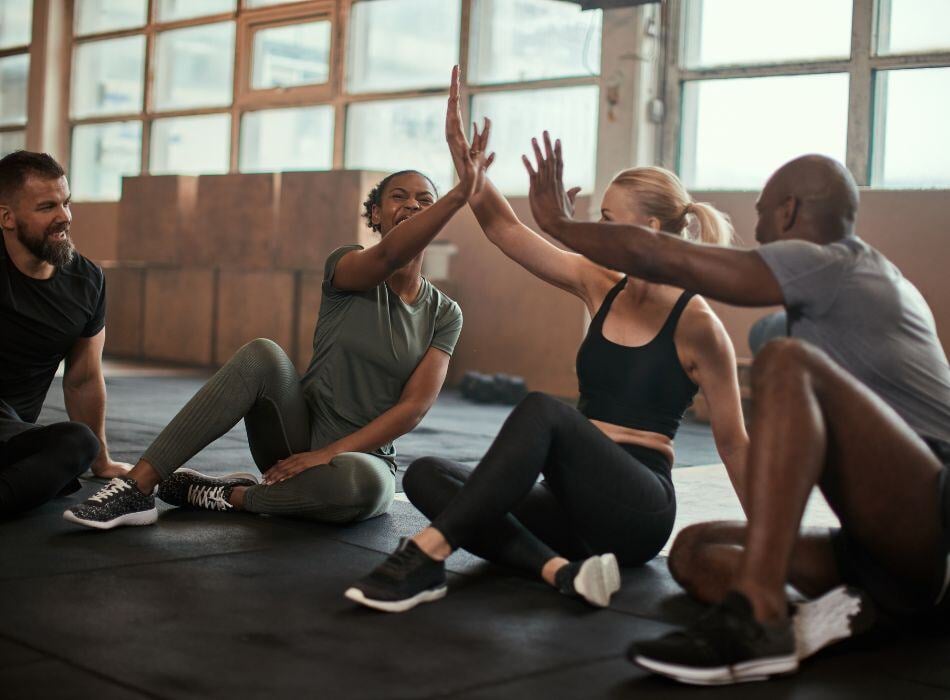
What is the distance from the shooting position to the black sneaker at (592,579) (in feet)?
7.66

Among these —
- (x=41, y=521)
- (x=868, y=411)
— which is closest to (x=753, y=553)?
(x=868, y=411)

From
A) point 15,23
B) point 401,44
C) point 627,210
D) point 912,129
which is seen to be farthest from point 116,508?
point 15,23

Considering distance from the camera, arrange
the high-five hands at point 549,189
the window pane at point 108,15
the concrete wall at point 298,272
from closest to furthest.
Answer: the high-five hands at point 549,189
the concrete wall at point 298,272
the window pane at point 108,15

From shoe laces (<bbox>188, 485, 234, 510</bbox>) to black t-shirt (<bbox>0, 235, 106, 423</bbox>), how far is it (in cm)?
50

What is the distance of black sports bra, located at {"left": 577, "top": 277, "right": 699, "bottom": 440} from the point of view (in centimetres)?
251

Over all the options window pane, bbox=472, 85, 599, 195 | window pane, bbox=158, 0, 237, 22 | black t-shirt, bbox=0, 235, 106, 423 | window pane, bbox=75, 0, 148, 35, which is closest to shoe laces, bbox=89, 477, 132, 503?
black t-shirt, bbox=0, 235, 106, 423

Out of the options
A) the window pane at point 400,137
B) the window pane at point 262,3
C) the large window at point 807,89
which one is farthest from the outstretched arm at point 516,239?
the window pane at point 262,3

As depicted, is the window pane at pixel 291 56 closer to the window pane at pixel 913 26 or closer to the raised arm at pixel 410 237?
the window pane at pixel 913 26

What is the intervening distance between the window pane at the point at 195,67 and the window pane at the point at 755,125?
4329 mm

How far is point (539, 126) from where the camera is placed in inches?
315

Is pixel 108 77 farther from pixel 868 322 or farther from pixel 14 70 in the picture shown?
pixel 868 322

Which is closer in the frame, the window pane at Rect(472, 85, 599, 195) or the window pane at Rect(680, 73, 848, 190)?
the window pane at Rect(680, 73, 848, 190)

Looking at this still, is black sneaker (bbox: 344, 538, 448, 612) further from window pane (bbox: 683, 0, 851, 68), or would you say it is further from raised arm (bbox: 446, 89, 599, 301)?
window pane (bbox: 683, 0, 851, 68)

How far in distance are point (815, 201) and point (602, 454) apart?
0.63m
